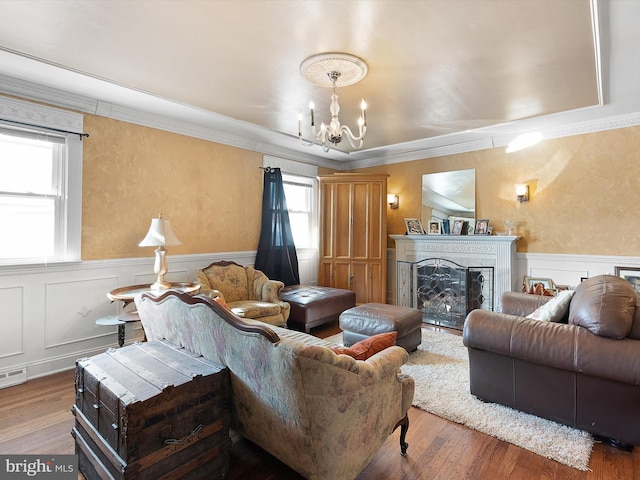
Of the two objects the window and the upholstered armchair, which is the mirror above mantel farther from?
the upholstered armchair

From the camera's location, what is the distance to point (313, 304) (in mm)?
4172

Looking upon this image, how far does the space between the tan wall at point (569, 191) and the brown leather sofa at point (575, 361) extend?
2.26 meters

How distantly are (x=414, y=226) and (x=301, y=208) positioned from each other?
192 centimetres

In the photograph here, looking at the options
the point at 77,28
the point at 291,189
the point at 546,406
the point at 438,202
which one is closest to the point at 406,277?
the point at 438,202

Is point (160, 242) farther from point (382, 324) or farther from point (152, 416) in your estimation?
point (382, 324)

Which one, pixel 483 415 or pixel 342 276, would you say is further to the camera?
pixel 342 276

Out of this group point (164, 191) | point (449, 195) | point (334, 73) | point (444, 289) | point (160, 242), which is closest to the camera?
point (334, 73)

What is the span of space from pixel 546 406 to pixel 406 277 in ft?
10.4

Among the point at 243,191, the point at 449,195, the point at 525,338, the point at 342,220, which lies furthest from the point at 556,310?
the point at 243,191

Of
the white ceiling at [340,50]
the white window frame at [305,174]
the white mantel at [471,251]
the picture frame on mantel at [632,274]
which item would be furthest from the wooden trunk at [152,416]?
the picture frame on mantel at [632,274]

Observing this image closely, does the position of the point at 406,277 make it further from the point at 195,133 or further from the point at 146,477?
the point at 146,477

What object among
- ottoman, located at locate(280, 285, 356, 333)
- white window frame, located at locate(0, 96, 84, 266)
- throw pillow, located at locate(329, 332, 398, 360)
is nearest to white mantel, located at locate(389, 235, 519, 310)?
ottoman, located at locate(280, 285, 356, 333)
